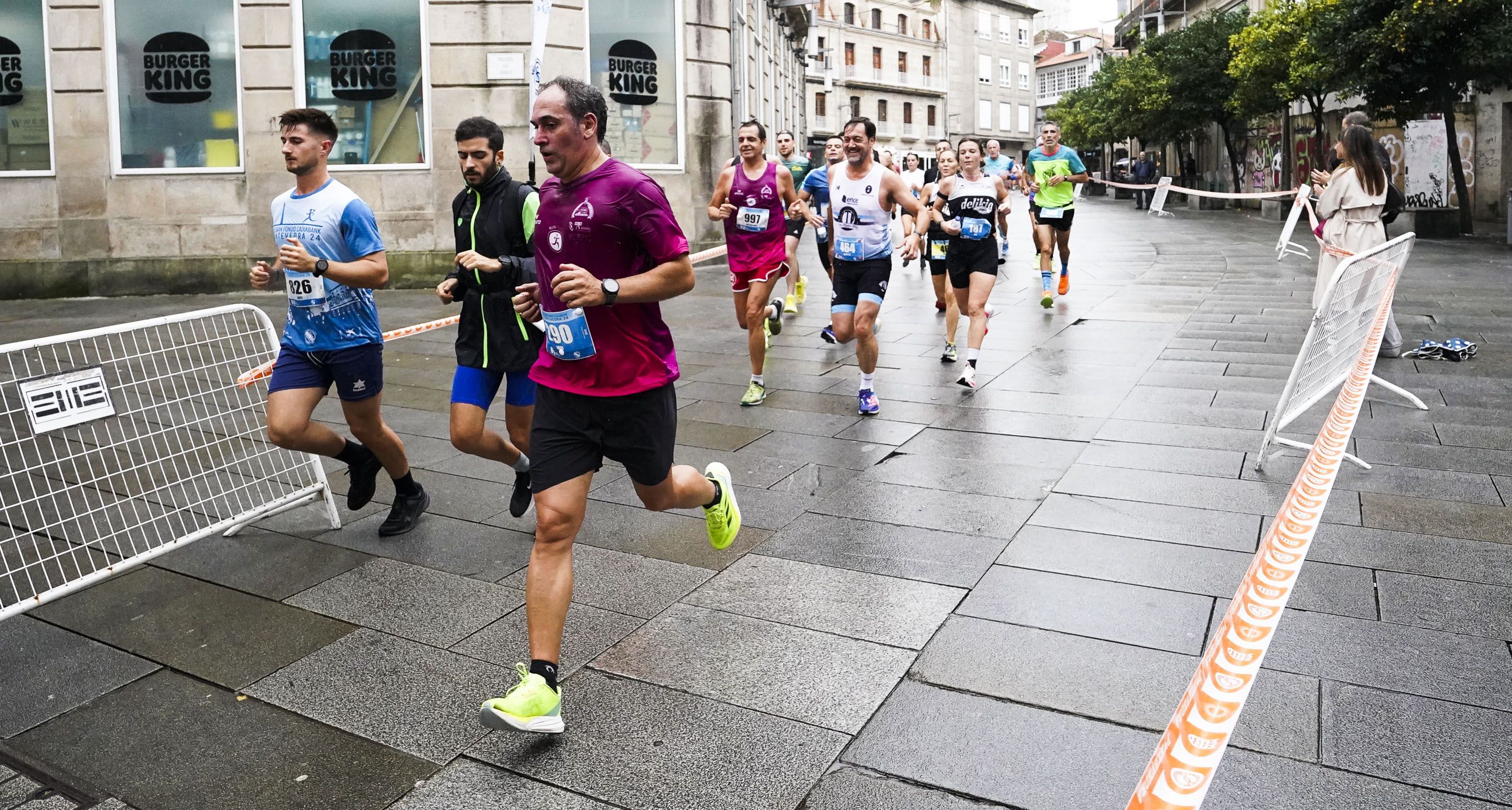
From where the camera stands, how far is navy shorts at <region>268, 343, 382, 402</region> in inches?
196

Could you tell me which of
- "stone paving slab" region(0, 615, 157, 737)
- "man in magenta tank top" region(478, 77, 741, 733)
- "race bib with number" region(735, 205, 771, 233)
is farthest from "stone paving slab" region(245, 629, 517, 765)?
"race bib with number" region(735, 205, 771, 233)

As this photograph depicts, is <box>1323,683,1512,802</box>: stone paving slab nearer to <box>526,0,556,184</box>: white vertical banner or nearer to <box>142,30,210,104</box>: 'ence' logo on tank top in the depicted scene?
<box>526,0,556,184</box>: white vertical banner

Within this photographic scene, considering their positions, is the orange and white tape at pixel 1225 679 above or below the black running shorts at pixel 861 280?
below

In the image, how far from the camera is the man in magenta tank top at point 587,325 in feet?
11.5

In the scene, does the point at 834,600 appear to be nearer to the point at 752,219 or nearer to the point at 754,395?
the point at 754,395

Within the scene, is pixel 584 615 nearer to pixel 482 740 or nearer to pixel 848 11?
pixel 482 740

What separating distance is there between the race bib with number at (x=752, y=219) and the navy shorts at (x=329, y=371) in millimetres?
4068

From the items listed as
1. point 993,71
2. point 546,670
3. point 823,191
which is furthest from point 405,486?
point 993,71

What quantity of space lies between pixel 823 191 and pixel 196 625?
9093 mm

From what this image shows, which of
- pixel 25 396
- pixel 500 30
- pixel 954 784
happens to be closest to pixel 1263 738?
pixel 954 784

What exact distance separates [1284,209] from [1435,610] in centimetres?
3027

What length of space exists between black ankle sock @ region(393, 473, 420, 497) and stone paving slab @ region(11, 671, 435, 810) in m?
1.75

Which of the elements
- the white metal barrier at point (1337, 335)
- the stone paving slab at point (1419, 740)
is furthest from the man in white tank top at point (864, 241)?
the stone paving slab at point (1419, 740)

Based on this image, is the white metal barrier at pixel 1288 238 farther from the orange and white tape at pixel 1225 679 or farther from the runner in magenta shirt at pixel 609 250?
the runner in magenta shirt at pixel 609 250
